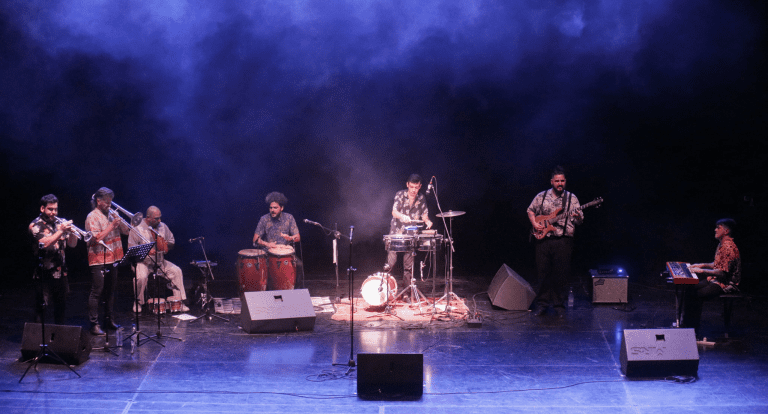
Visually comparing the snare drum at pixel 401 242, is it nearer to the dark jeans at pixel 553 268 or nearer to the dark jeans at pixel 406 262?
the dark jeans at pixel 406 262

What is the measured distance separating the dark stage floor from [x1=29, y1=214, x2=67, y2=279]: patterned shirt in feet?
2.77

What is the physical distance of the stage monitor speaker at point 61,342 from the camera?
5730mm

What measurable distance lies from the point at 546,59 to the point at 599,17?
94cm

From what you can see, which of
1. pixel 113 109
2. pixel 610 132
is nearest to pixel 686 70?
pixel 610 132

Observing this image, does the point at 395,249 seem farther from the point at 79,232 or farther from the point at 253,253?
the point at 79,232

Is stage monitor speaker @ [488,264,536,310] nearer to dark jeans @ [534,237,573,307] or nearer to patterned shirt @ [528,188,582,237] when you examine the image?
dark jeans @ [534,237,573,307]

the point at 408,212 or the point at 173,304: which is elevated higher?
the point at 408,212

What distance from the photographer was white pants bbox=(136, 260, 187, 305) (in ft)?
25.6

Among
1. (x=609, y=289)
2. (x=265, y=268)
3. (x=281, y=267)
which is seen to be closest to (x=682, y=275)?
(x=609, y=289)

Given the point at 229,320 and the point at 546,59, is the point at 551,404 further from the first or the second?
the point at 546,59

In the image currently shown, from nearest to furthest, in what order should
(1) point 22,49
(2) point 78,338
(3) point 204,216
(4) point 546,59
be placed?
(2) point 78,338 < (1) point 22,49 < (4) point 546,59 < (3) point 204,216

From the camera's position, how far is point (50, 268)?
6.30 m

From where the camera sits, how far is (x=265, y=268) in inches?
316

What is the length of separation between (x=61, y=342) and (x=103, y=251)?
3.96 feet
